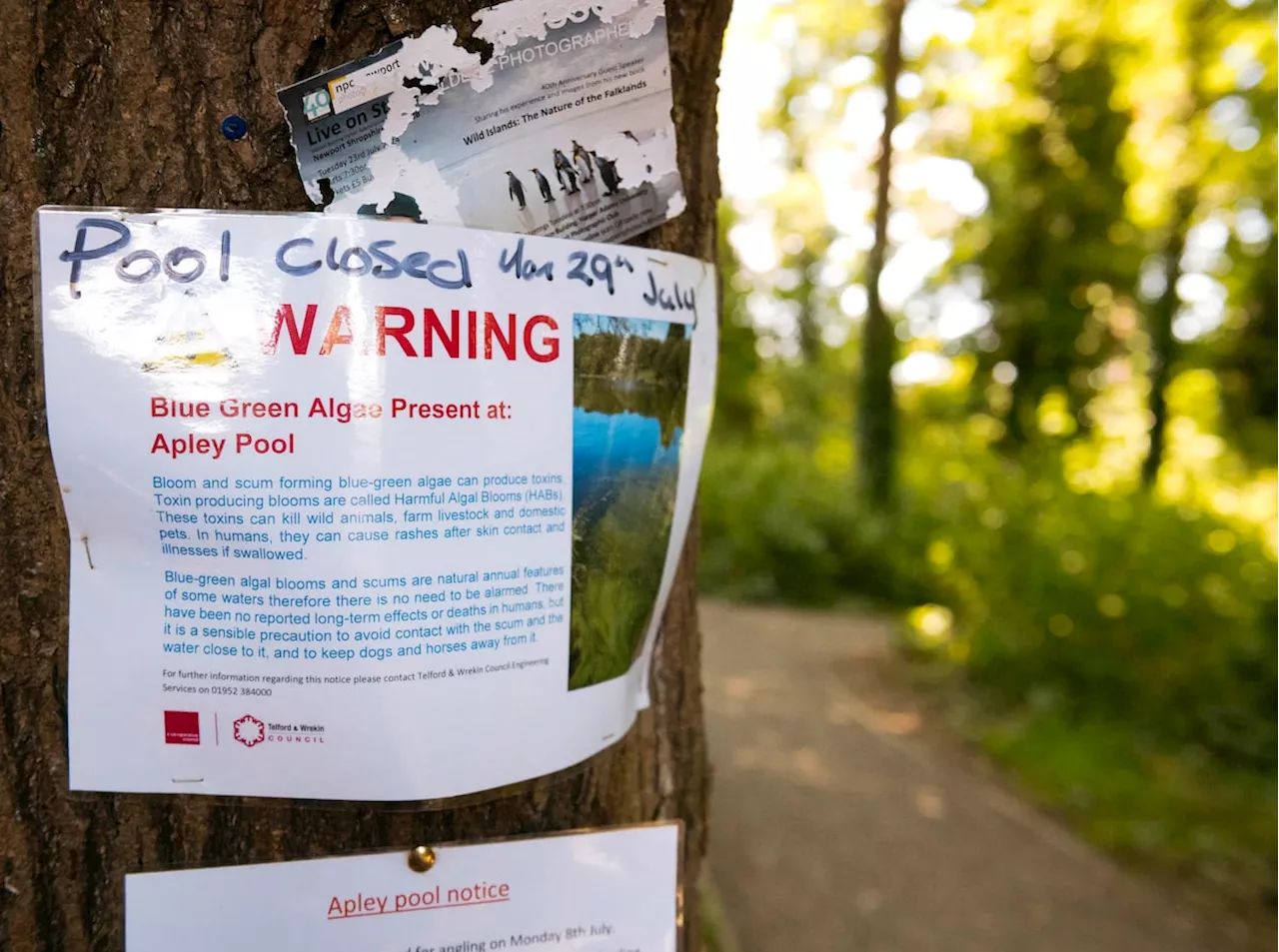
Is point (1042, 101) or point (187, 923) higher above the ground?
point (1042, 101)

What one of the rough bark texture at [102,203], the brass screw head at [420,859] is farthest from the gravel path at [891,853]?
the rough bark texture at [102,203]

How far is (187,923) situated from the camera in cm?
99

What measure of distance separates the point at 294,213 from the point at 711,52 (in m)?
0.61

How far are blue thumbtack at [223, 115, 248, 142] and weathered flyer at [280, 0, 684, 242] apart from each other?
0.05 meters

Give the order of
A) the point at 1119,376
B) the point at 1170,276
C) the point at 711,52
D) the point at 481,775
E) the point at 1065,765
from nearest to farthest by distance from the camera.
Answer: the point at 481,775 < the point at 711,52 < the point at 1065,765 < the point at 1170,276 < the point at 1119,376

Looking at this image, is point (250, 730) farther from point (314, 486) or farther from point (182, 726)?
point (314, 486)

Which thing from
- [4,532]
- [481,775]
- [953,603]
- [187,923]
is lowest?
[953,603]

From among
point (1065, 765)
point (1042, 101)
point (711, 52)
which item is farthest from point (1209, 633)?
point (1042, 101)

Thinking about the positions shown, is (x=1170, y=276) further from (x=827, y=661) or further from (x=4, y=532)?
(x=4, y=532)

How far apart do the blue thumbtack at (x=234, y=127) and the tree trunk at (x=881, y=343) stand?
11.8 m

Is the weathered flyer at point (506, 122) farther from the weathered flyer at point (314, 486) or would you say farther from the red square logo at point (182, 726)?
the red square logo at point (182, 726)

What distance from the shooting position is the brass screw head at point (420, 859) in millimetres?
1023

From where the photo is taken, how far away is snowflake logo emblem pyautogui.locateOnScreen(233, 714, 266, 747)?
0.93 m

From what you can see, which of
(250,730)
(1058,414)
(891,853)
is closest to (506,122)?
(250,730)
